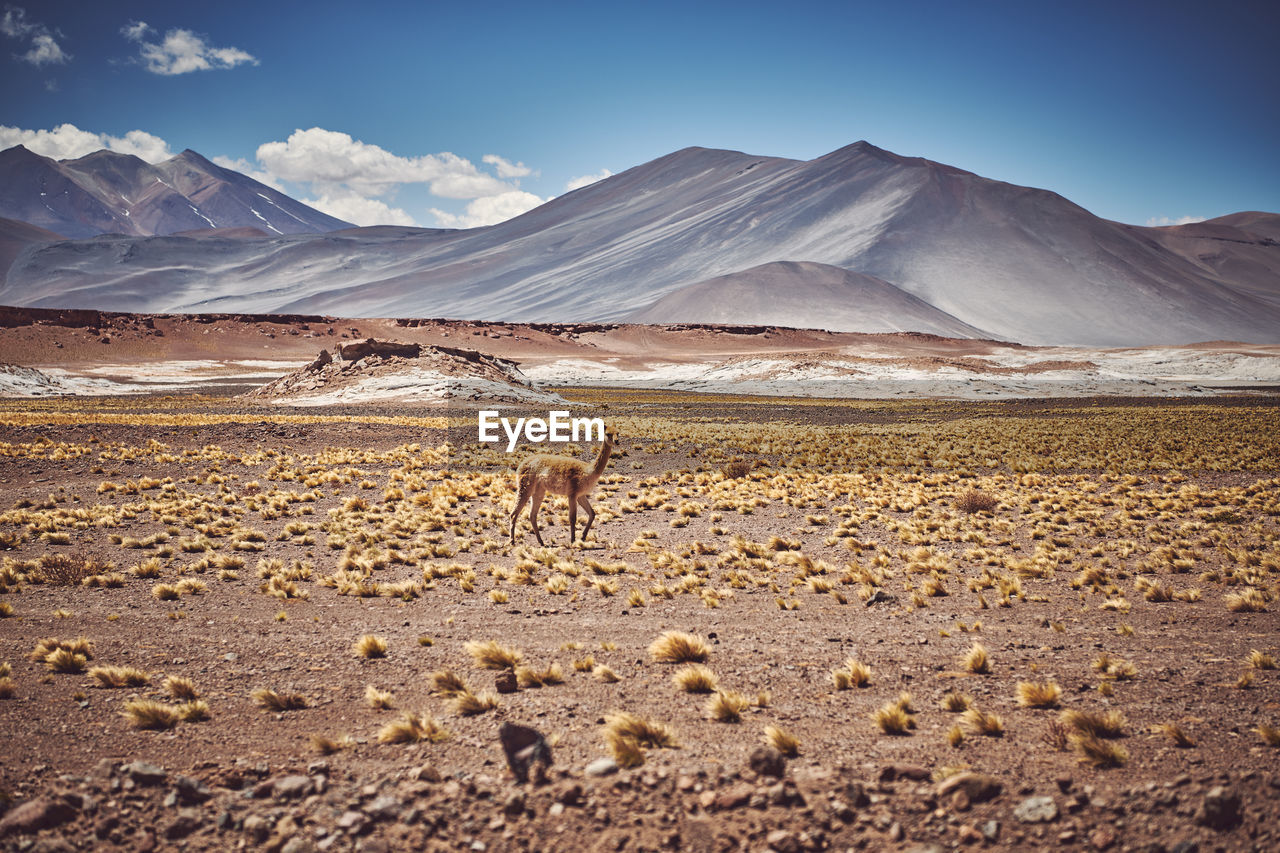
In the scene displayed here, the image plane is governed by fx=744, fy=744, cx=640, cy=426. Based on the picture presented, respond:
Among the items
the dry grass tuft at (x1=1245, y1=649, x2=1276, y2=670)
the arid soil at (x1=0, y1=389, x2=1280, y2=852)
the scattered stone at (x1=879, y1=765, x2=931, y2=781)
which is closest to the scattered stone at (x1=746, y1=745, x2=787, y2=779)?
the arid soil at (x1=0, y1=389, x2=1280, y2=852)

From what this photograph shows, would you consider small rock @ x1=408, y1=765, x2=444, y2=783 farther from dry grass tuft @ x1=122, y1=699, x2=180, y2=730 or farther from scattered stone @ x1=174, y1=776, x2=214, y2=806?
dry grass tuft @ x1=122, y1=699, x2=180, y2=730

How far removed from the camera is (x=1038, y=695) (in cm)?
564

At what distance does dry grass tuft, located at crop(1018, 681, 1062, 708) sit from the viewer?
221 inches

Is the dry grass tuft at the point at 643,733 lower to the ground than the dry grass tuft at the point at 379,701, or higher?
higher

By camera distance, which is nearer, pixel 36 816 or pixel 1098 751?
pixel 36 816

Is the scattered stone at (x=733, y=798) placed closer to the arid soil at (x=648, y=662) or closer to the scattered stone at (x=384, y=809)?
the arid soil at (x=648, y=662)

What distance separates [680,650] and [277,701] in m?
3.34

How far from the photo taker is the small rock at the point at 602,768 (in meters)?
4.55

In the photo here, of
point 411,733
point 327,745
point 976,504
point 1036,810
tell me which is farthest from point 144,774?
point 976,504

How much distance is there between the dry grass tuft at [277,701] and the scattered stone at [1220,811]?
229 inches

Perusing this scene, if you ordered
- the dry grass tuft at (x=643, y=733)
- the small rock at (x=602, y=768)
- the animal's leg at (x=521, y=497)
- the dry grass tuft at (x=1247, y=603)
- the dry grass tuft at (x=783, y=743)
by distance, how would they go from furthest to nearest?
the animal's leg at (x=521, y=497) → the dry grass tuft at (x=1247, y=603) → the dry grass tuft at (x=643, y=733) → the dry grass tuft at (x=783, y=743) → the small rock at (x=602, y=768)

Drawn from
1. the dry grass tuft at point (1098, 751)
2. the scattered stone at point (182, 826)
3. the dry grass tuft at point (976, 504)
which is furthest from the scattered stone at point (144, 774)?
the dry grass tuft at point (976, 504)

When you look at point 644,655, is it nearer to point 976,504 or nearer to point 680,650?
point 680,650

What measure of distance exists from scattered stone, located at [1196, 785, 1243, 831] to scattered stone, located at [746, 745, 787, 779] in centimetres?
Answer: 214
